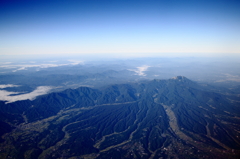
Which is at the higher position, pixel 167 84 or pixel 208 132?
pixel 167 84

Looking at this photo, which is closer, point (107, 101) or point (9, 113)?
point (9, 113)

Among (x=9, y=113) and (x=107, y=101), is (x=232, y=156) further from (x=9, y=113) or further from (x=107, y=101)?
(x=9, y=113)

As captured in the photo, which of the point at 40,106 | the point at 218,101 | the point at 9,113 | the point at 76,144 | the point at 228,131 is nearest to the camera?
the point at 76,144

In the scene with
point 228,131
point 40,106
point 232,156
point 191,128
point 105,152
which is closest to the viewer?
point 232,156

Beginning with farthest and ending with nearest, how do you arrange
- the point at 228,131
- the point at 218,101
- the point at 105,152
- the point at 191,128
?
the point at 218,101
the point at 191,128
the point at 228,131
the point at 105,152

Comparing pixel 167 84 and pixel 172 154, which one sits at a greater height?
pixel 167 84

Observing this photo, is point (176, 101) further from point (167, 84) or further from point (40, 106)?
point (40, 106)

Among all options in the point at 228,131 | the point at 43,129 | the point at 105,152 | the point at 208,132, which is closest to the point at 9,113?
the point at 43,129

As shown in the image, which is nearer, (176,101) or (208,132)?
(208,132)

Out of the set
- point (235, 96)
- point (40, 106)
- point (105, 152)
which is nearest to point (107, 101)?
point (40, 106)
